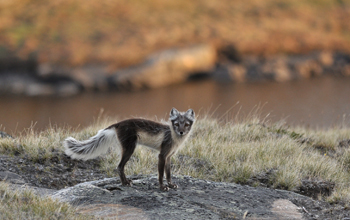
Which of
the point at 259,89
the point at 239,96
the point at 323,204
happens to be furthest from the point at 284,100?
the point at 323,204

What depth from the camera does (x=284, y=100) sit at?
23.0 meters

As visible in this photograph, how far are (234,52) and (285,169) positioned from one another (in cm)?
2725

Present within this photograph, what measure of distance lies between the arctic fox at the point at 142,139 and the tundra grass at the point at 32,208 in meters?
0.92

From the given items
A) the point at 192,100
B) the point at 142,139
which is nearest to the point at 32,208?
the point at 142,139

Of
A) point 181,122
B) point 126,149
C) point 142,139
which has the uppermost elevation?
point 181,122

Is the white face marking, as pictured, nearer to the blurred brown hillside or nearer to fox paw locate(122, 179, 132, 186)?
fox paw locate(122, 179, 132, 186)

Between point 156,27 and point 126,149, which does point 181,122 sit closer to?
point 126,149

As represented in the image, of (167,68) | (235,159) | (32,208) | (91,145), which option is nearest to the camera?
(32,208)

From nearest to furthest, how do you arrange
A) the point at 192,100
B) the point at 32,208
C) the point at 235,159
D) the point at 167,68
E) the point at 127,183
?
the point at 32,208, the point at 127,183, the point at 235,159, the point at 192,100, the point at 167,68

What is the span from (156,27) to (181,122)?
29.3 metres

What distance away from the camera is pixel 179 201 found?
498cm

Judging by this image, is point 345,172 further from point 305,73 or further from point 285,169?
point 305,73

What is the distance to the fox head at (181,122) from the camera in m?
5.09

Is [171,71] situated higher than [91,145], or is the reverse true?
[171,71]
